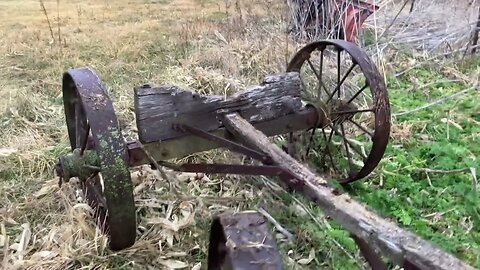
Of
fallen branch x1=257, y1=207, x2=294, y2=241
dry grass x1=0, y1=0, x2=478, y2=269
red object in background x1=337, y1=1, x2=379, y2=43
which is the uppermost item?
red object in background x1=337, y1=1, x2=379, y2=43

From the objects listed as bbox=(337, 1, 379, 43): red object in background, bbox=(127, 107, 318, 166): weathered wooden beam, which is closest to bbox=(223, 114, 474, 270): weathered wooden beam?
bbox=(127, 107, 318, 166): weathered wooden beam

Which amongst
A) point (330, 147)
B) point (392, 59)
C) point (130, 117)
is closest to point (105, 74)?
point (130, 117)

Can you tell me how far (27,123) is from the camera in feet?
15.0

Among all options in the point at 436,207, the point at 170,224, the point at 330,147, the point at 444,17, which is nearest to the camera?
the point at 170,224

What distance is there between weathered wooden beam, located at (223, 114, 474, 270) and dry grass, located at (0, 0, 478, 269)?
2.43ft

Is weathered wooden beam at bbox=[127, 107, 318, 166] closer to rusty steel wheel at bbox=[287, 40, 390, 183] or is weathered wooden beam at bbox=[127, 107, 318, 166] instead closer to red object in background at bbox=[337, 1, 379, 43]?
rusty steel wheel at bbox=[287, 40, 390, 183]

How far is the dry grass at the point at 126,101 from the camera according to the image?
3.12 meters

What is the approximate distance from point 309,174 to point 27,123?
303 centimetres

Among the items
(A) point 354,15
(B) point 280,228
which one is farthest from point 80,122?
(A) point 354,15

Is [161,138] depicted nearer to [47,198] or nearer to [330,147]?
[47,198]

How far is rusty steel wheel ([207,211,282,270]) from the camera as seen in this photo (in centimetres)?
160

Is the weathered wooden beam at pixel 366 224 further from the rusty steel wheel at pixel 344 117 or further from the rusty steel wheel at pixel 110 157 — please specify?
the rusty steel wheel at pixel 344 117

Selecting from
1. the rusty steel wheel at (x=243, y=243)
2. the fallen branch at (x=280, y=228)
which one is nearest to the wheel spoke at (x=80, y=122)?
the fallen branch at (x=280, y=228)

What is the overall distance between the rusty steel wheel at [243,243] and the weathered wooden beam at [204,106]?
1.28 meters
